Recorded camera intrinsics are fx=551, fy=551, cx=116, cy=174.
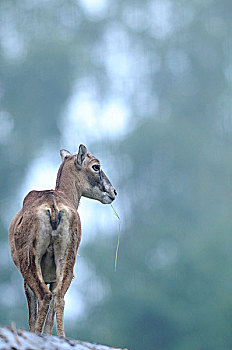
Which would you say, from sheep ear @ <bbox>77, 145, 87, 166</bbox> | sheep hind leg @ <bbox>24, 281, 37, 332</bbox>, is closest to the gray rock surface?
sheep hind leg @ <bbox>24, 281, 37, 332</bbox>

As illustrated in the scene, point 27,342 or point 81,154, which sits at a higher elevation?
point 81,154

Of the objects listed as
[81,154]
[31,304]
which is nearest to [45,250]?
[31,304]

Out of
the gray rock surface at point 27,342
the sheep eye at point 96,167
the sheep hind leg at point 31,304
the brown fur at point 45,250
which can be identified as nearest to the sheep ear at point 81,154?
the sheep eye at point 96,167

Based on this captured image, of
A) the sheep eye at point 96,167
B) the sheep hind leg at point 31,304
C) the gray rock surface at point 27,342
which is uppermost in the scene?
the sheep eye at point 96,167

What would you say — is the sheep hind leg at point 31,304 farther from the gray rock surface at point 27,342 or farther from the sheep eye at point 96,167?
the gray rock surface at point 27,342

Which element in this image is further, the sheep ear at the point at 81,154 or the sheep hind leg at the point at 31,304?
the sheep ear at the point at 81,154

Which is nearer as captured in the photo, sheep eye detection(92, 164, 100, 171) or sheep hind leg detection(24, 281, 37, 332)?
sheep hind leg detection(24, 281, 37, 332)

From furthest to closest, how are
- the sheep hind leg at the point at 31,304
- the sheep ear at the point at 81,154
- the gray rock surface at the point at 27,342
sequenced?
the sheep ear at the point at 81,154 < the sheep hind leg at the point at 31,304 < the gray rock surface at the point at 27,342

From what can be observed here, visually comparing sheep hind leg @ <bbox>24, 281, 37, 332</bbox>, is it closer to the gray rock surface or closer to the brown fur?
the brown fur

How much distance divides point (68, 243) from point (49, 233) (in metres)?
0.20

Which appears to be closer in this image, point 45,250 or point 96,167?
point 45,250

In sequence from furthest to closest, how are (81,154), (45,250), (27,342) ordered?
(81,154)
(45,250)
(27,342)

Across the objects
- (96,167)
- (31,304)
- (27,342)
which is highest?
(96,167)

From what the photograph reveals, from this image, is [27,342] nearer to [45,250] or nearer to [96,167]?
[45,250]
